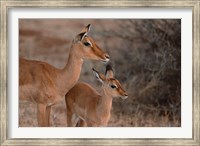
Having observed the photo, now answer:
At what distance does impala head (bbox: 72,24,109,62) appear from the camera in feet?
19.9

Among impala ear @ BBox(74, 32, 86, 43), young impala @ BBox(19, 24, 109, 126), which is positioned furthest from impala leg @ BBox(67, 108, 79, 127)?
impala ear @ BBox(74, 32, 86, 43)

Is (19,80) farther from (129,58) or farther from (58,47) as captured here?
(129,58)

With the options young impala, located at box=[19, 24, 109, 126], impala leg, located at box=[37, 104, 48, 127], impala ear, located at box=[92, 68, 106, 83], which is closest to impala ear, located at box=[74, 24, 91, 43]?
young impala, located at box=[19, 24, 109, 126]

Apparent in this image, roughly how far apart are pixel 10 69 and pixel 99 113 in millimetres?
674

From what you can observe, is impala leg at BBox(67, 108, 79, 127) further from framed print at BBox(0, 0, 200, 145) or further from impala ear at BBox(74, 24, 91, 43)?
impala ear at BBox(74, 24, 91, 43)

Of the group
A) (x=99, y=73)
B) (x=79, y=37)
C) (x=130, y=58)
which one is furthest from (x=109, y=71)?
(x=79, y=37)

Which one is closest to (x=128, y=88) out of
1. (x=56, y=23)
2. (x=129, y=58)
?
(x=129, y=58)

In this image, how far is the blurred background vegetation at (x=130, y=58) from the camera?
6.09 metres

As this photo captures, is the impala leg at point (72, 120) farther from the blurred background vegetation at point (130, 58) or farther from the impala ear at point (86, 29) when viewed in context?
the impala ear at point (86, 29)

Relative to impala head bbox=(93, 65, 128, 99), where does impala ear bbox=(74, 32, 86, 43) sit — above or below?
above

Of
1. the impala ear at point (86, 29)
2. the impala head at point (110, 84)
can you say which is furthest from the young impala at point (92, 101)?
the impala ear at point (86, 29)

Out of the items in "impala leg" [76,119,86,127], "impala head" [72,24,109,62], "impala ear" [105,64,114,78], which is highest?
"impala head" [72,24,109,62]

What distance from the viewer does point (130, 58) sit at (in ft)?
20.2

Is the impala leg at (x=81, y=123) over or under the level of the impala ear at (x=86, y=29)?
under
